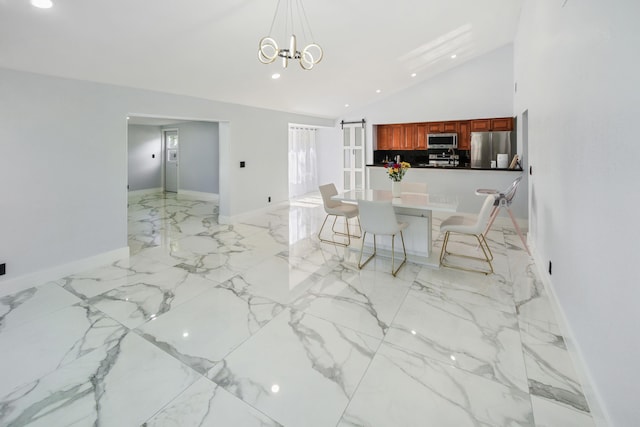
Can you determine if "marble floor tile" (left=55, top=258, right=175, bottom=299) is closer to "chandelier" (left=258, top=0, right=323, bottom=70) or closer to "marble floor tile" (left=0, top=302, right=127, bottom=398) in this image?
"marble floor tile" (left=0, top=302, right=127, bottom=398)

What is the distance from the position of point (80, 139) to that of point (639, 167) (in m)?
4.61

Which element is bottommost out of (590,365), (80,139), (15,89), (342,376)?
(342,376)

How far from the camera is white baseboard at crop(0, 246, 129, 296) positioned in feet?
10.1

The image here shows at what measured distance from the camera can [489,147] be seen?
21.8 feet

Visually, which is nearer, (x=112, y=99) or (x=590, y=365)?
(x=590, y=365)

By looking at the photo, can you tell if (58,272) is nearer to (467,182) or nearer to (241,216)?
(241,216)

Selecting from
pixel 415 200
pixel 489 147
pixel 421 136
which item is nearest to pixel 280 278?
pixel 415 200

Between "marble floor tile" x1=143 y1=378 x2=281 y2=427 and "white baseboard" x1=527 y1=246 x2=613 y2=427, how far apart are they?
1.61 meters

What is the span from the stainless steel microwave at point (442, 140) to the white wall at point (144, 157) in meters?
7.90

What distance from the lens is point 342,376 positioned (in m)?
1.93

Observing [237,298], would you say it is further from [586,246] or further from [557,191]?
[557,191]

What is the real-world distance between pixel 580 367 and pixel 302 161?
8.05m

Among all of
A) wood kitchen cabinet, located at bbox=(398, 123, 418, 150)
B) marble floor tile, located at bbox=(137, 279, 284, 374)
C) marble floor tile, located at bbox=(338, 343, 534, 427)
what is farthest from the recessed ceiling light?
wood kitchen cabinet, located at bbox=(398, 123, 418, 150)

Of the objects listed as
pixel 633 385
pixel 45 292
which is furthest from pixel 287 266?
pixel 633 385
